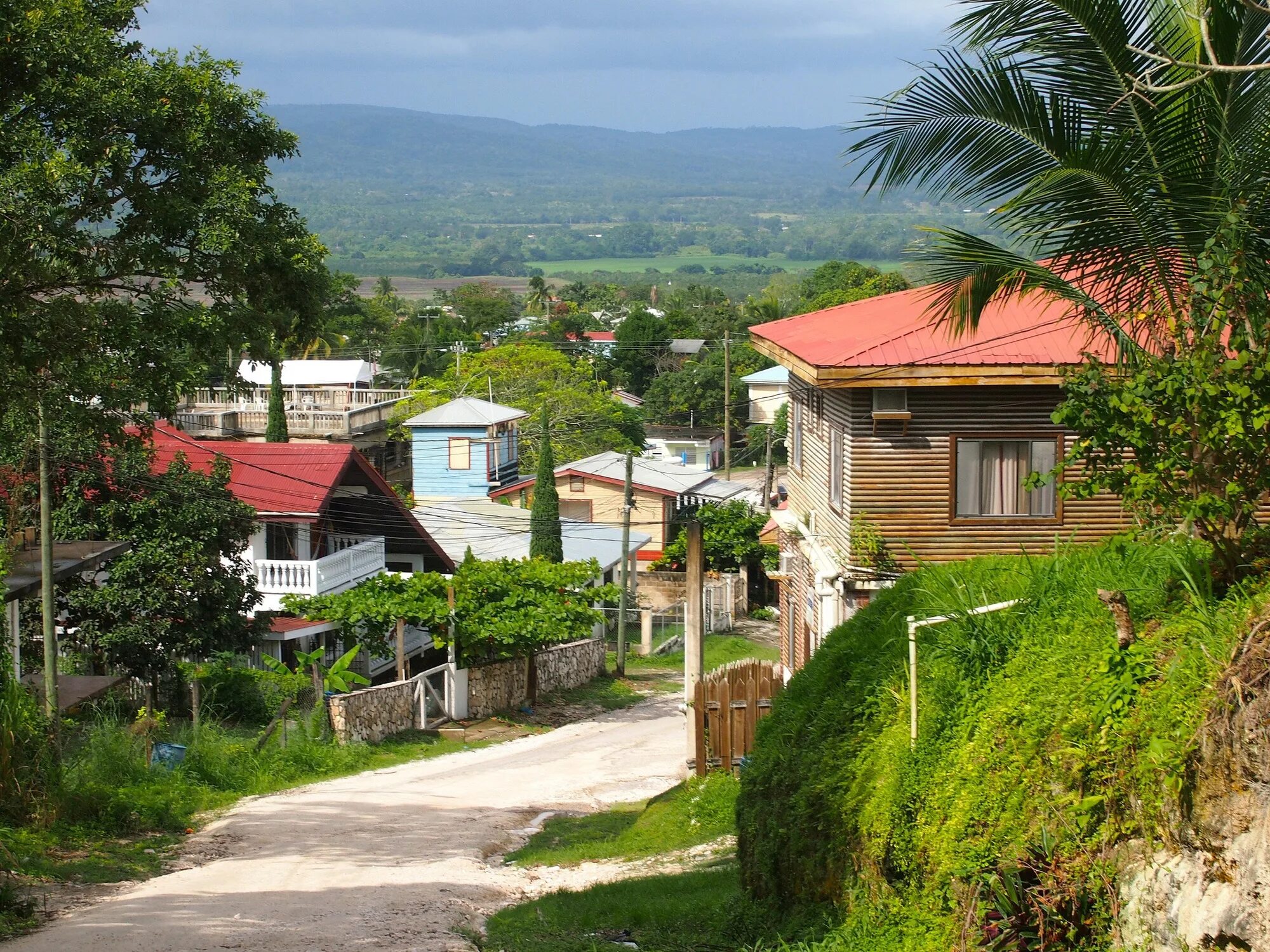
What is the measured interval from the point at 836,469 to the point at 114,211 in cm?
1106

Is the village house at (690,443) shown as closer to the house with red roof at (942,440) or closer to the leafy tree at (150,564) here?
the leafy tree at (150,564)

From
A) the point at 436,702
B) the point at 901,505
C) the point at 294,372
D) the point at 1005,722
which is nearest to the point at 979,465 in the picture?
the point at 901,505

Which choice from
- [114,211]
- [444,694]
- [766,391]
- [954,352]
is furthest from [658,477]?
[114,211]

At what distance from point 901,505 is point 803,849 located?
9.76 meters

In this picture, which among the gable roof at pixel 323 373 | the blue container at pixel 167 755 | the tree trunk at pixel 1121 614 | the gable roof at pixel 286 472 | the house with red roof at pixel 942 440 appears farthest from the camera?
the gable roof at pixel 323 373

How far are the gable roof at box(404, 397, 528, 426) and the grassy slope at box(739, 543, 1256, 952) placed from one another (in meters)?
44.9

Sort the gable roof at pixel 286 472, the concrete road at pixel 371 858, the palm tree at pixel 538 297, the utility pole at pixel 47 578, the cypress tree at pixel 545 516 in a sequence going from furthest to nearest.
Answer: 1. the palm tree at pixel 538 297
2. the cypress tree at pixel 545 516
3. the gable roof at pixel 286 472
4. the utility pole at pixel 47 578
5. the concrete road at pixel 371 858

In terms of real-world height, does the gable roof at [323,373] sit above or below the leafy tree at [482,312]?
below

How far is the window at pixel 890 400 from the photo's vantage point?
693 inches

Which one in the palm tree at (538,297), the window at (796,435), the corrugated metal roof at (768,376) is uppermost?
the palm tree at (538,297)

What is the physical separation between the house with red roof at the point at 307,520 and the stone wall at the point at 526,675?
9.57 feet

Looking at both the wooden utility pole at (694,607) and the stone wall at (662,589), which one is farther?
the stone wall at (662,589)

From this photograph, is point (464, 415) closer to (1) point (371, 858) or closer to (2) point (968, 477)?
(2) point (968, 477)

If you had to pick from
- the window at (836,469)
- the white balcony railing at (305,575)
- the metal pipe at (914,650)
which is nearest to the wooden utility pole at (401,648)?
the white balcony railing at (305,575)
